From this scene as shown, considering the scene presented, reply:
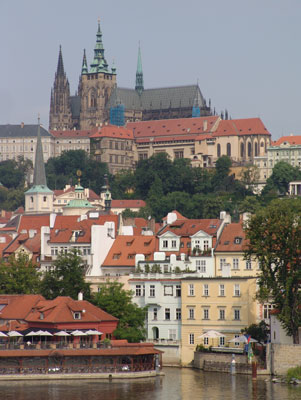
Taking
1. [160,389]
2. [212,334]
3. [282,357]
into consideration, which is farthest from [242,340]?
[160,389]

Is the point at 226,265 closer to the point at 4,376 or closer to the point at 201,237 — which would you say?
the point at 201,237

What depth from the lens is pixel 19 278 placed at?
110562 millimetres

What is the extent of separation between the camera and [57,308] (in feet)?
321

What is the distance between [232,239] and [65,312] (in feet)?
66.8

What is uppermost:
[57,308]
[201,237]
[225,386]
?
[201,237]

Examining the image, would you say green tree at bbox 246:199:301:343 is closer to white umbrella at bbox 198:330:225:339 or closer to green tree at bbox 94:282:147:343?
white umbrella at bbox 198:330:225:339

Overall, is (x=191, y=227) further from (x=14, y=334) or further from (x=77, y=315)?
(x=14, y=334)

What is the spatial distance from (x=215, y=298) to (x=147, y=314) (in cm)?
637

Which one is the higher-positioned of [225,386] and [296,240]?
Answer: [296,240]

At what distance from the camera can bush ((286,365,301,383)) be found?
91.4 metres

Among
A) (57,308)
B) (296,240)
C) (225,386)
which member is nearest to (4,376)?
(57,308)

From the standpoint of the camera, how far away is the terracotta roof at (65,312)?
96.9 m

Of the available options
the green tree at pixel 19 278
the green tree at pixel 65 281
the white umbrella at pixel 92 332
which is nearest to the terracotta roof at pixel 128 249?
the green tree at pixel 65 281

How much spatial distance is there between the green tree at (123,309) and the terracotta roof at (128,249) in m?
8.69
